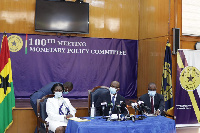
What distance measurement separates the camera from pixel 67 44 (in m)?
7.48

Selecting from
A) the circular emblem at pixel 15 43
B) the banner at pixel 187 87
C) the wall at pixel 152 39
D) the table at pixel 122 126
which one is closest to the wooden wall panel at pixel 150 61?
the wall at pixel 152 39

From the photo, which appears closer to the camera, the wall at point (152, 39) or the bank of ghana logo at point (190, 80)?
the bank of ghana logo at point (190, 80)

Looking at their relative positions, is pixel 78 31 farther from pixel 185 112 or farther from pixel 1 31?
pixel 185 112

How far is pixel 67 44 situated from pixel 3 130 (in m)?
3.20

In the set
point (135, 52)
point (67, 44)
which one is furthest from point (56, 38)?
point (135, 52)

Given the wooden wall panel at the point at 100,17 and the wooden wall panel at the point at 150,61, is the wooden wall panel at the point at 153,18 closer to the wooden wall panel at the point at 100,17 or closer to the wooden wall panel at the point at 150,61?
the wooden wall panel at the point at 150,61

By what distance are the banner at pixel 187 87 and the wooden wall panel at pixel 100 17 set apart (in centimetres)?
229

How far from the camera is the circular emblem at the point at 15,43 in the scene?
7023 mm

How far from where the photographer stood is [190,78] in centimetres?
613

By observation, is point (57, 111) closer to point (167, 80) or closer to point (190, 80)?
point (167, 80)

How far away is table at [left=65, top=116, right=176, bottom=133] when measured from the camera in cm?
327

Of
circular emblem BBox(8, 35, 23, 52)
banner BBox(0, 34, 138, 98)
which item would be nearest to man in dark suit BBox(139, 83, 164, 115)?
banner BBox(0, 34, 138, 98)

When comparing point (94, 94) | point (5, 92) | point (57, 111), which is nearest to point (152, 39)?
point (94, 94)

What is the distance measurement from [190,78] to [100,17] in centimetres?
325
